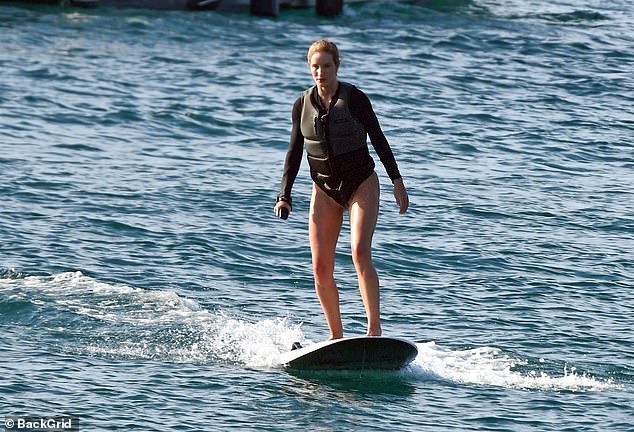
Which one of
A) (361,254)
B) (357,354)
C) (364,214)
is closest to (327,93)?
(364,214)

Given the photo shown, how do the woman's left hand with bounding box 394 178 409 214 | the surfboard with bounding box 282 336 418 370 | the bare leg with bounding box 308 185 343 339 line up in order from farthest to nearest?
the bare leg with bounding box 308 185 343 339 < the surfboard with bounding box 282 336 418 370 < the woman's left hand with bounding box 394 178 409 214

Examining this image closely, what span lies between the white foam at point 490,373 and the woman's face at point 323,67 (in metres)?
2.30

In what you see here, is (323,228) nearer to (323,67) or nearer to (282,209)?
(282,209)

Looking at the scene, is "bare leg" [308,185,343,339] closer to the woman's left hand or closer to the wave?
the woman's left hand

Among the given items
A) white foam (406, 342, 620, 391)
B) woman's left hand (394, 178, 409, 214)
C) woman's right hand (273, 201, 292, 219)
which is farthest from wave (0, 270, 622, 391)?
woman's left hand (394, 178, 409, 214)

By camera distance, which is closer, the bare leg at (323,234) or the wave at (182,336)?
the bare leg at (323,234)

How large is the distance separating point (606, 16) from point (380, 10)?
233 inches

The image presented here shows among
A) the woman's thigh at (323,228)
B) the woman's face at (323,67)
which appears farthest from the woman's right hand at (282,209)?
the woman's face at (323,67)

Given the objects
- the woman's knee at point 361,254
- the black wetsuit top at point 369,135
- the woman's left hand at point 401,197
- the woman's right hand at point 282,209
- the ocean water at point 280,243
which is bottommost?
the ocean water at point 280,243

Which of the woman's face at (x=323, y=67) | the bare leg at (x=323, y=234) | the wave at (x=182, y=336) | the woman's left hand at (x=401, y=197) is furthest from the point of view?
the wave at (x=182, y=336)

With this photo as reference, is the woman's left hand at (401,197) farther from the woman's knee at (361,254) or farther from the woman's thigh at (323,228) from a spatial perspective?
the woman's thigh at (323,228)

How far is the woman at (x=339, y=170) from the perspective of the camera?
10055 mm

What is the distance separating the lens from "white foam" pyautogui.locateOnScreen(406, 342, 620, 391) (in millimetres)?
10508

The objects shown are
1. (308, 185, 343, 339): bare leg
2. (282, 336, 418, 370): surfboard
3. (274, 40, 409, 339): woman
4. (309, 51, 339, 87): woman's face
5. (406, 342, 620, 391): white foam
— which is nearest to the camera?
(309, 51, 339, 87): woman's face
